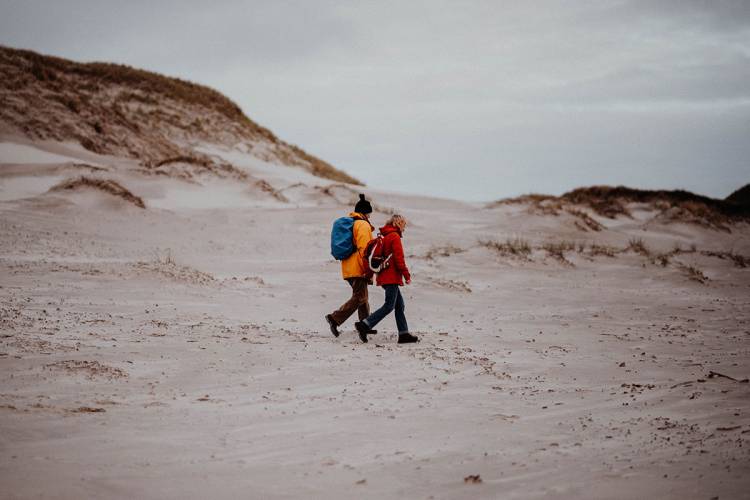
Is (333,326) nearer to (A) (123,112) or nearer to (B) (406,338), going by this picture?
(B) (406,338)

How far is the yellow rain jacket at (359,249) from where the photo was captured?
25.9 feet

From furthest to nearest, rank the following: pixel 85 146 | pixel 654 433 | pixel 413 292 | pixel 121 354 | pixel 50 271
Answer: pixel 85 146
pixel 413 292
pixel 50 271
pixel 121 354
pixel 654 433

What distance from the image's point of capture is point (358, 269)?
316 inches

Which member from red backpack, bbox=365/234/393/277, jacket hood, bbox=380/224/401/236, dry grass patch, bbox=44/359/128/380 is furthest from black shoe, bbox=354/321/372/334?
dry grass patch, bbox=44/359/128/380

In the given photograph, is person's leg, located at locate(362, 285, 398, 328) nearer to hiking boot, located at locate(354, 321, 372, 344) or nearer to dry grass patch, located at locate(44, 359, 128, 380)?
hiking boot, located at locate(354, 321, 372, 344)

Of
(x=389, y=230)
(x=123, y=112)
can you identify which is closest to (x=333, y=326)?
(x=389, y=230)

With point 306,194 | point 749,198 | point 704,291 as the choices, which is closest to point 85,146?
point 306,194

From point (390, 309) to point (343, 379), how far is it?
184 cm

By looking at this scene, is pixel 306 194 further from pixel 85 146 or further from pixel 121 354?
pixel 121 354

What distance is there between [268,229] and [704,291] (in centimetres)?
1013

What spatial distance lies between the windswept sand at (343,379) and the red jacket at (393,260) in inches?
29.7

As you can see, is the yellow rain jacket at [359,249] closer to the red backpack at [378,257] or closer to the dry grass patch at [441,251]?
the red backpack at [378,257]

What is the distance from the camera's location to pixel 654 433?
477cm

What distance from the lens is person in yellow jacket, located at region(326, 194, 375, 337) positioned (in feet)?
26.0
